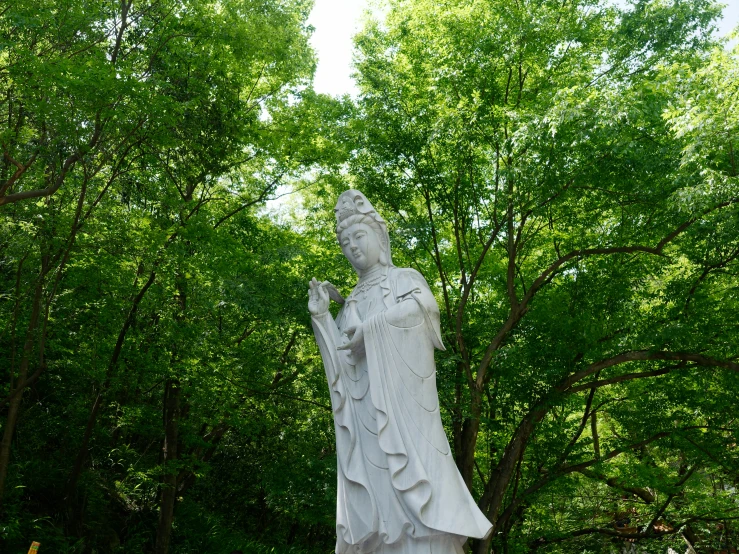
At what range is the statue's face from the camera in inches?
195

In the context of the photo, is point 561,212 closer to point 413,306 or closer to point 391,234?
point 391,234

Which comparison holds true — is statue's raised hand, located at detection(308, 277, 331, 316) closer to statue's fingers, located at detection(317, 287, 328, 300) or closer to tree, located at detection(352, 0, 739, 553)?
statue's fingers, located at detection(317, 287, 328, 300)

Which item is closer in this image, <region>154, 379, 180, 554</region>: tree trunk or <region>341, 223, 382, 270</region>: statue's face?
<region>341, 223, 382, 270</region>: statue's face

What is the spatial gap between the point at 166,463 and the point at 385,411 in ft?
23.9

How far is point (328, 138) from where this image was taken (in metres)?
10.9

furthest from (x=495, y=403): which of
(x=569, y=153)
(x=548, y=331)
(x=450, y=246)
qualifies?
(x=569, y=153)

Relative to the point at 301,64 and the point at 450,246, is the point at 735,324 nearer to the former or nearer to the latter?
the point at 450,246

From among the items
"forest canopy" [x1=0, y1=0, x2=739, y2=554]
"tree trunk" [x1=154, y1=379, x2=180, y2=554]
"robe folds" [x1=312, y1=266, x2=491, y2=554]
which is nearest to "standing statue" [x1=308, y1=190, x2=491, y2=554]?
"robe folds" [x1=312, y1=266, x2=491, y2=554]

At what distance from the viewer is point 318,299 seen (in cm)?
491

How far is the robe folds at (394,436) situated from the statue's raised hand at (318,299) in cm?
6

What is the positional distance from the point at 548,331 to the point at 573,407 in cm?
231

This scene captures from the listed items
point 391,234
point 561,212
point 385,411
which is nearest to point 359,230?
point 385,411

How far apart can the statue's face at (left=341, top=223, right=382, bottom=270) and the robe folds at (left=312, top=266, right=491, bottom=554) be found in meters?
0.18

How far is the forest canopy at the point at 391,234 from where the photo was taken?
8172 mm
